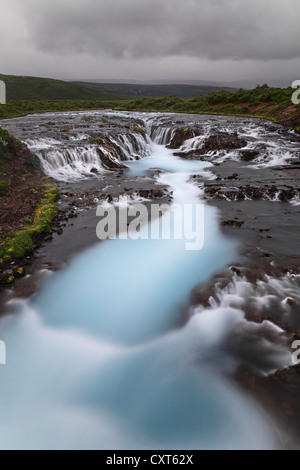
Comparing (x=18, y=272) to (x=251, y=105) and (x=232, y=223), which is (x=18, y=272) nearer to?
(x=232, y=223)

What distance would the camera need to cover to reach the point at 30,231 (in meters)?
9.71

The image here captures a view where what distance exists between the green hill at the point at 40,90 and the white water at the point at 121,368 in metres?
127

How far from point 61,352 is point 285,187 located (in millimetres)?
13455

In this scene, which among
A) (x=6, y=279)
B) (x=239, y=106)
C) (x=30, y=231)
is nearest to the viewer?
(x=6, y=279)

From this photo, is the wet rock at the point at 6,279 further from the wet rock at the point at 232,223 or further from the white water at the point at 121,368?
the wet rock at the point at 232,223

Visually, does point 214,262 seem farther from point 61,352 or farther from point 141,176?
point 141,176

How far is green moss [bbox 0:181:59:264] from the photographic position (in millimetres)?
8602

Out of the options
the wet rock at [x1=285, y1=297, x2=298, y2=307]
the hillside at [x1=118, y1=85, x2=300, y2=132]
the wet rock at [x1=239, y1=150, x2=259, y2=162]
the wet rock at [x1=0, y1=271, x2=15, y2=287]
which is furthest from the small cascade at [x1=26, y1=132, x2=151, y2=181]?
the hillside at [x1=118, y1=85, x2=300, y2=132]

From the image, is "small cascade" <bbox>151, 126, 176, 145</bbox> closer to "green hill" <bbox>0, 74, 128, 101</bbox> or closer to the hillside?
the hillside

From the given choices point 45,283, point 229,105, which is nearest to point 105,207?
point 45,283

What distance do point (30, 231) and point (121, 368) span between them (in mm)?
6202

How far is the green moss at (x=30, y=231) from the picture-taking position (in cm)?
860
